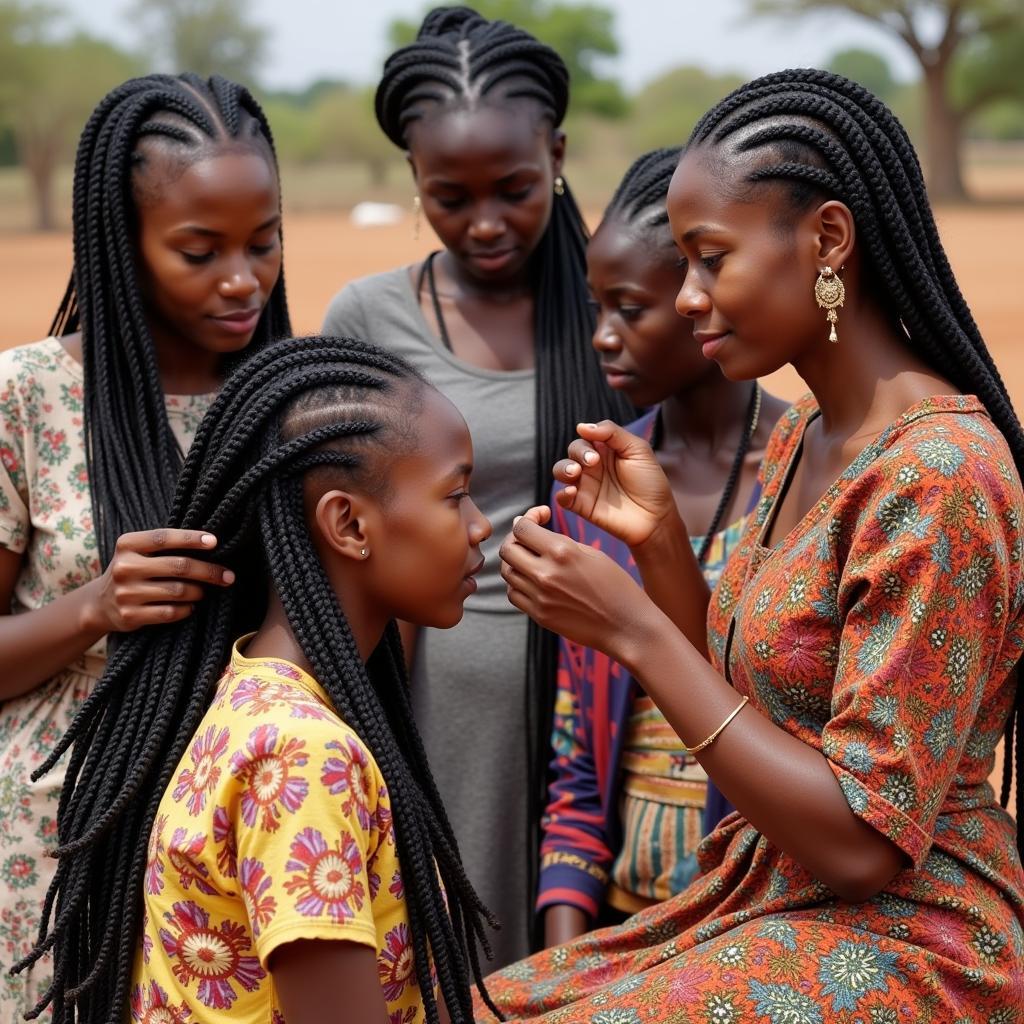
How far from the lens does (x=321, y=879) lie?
2123mm

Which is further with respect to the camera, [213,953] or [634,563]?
[634,563]

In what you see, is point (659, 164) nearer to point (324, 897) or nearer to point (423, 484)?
point (423, 484)

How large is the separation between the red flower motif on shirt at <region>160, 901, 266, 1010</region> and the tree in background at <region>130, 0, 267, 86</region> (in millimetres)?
76838

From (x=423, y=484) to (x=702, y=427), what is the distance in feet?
4.23

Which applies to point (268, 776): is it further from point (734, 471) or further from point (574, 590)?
point (734, 471)

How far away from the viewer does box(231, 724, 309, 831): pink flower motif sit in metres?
2.14

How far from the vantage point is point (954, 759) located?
244 cm

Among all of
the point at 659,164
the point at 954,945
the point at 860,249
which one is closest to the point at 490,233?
the point at 659,164

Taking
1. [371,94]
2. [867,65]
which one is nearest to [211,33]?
[371,94]

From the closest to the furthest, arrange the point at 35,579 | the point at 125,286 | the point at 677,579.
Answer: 1. the point at 677,579
2. the point at 35,579
3. the point at 125,286

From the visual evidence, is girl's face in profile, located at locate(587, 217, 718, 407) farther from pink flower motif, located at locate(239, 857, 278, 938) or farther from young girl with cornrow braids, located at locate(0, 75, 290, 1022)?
pink flower motif, located at locate(239, 857, 278, 938)

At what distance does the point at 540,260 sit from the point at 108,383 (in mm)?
1396

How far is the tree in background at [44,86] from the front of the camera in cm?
4566

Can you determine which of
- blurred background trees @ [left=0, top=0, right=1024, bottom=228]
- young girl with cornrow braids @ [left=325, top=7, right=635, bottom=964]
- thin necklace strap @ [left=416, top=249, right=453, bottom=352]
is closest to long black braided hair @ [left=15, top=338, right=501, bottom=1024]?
young girl with cornrow braids @ [left=325, top=7, right=635, bottom=964]
